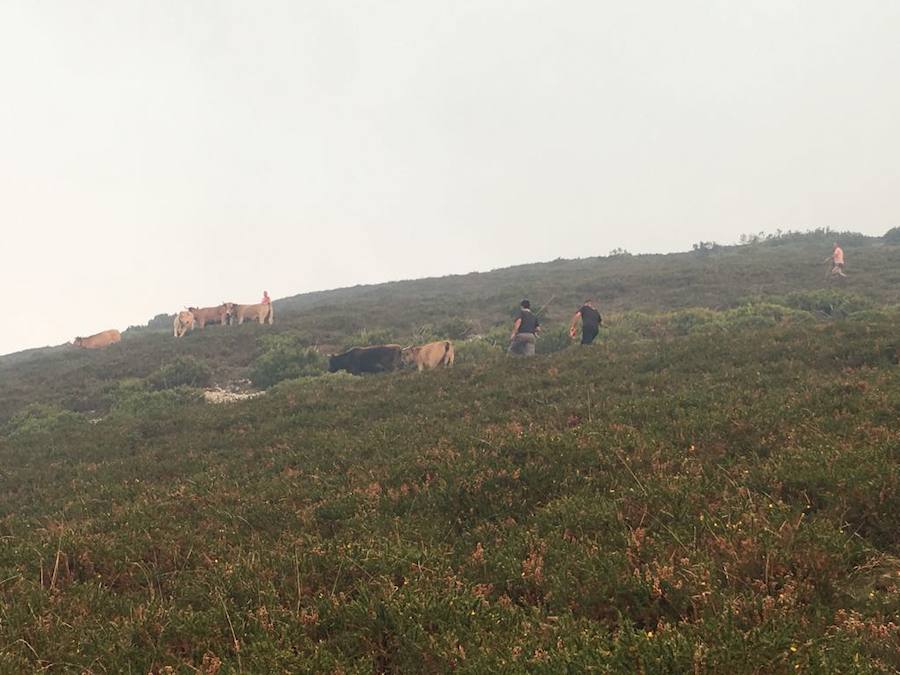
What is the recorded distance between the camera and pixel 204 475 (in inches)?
401

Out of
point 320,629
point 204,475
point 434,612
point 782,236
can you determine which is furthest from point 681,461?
point 782,236

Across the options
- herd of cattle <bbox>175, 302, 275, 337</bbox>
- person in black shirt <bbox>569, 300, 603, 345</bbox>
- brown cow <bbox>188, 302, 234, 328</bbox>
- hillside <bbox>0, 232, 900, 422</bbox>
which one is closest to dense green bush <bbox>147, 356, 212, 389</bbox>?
hillside <bbox>0, 232, 900, 422</bbox>

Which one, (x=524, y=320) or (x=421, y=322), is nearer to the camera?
(x=524, y=320)

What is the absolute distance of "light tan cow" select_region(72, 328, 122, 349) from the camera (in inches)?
1482

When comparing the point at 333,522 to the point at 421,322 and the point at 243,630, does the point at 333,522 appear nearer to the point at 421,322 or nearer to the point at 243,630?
the point at 243,630

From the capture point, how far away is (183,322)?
3525 cm

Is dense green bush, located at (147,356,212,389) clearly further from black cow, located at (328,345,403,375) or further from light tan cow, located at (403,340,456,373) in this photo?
light tan cow, located at (403,340,456,373)

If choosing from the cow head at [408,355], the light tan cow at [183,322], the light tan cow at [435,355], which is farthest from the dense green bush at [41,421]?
the light tan cow at [183,322]

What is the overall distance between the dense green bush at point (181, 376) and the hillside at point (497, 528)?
7694mm

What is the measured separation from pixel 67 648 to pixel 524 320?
17727 mm

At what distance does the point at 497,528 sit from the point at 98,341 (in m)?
39.9

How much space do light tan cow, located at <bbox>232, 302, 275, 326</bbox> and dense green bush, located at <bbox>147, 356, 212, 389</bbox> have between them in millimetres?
11575

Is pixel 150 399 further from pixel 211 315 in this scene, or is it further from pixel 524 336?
pixel 211 315

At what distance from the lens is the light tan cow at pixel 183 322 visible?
34.7 meters
